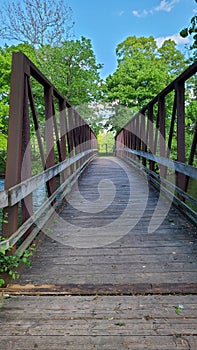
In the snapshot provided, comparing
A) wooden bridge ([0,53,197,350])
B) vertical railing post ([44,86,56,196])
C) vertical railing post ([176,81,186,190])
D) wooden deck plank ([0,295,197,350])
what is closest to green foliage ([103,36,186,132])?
vertical railing post ([176,81,186,190])

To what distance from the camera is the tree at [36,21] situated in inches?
623

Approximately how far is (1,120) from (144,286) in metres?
11.9

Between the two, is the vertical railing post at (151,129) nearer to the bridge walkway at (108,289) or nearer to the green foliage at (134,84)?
the bridge walkway at (108,289)

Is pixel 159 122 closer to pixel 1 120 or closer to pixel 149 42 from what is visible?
pixel 1 120

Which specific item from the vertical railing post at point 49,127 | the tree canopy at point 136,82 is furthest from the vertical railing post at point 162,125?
the tree canopy at point 136,82

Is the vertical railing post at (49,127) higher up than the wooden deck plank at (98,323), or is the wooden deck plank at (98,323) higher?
the vertical railing post at (49,127)

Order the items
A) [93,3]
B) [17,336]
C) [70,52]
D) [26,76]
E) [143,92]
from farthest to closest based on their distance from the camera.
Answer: [93,3] → [143,92] → [70,52] → [26,76] → [17,336]

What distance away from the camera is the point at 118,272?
2.50 meters

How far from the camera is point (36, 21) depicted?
16.2 meters

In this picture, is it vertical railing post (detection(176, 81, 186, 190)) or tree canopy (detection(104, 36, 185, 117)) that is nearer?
vertical railing post (detection(176, 81, 186, 190))

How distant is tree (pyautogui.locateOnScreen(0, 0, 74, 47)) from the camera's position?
52.0 feet

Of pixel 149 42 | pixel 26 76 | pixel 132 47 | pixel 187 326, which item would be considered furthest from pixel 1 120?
pixel 149 42

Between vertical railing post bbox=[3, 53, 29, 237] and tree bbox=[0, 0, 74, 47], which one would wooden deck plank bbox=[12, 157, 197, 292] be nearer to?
vertical railing post bbox=[3, 53, 29, 237]

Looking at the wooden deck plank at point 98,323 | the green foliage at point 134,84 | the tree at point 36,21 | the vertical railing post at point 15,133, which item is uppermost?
the tree at point 36,21
